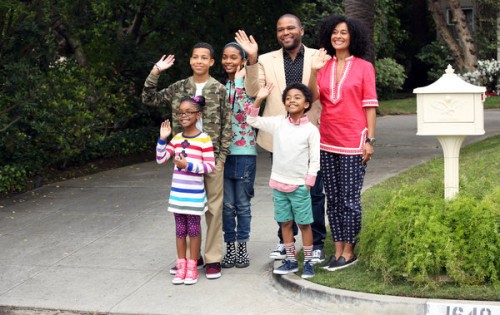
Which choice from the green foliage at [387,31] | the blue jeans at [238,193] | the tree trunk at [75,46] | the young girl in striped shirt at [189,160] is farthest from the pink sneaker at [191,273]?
the green foliage at [387,31]

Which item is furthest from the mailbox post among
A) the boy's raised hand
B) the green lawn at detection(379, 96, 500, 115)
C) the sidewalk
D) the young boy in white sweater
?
the green lawn at detection(379, 96, 500, 115)

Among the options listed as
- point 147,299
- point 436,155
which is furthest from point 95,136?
point 147,299

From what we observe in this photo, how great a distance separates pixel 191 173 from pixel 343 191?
1178 millimetres

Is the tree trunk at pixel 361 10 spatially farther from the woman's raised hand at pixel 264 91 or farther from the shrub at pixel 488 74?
the shrub at pixel 488 74

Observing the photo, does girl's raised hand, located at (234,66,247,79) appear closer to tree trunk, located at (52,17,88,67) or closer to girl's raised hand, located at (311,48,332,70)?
girl's raised hand, located at (311,48,332,70)

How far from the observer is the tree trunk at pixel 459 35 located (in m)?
23.7

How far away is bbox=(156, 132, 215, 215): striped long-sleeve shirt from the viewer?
6188 mm

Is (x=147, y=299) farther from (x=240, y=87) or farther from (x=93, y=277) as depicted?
(x=240, y=87)

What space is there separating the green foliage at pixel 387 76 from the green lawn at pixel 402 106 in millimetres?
661

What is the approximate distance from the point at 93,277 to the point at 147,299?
0.77 meters

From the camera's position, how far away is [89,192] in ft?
33.7

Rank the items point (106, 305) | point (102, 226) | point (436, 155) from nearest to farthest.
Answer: point (106, 305)
point (102, 226)
point (436, 155)

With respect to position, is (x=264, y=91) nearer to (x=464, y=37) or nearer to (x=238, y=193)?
(x=238, y=193)

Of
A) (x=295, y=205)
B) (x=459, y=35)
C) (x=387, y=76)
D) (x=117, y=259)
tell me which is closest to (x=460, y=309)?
(x=295, y=205)
